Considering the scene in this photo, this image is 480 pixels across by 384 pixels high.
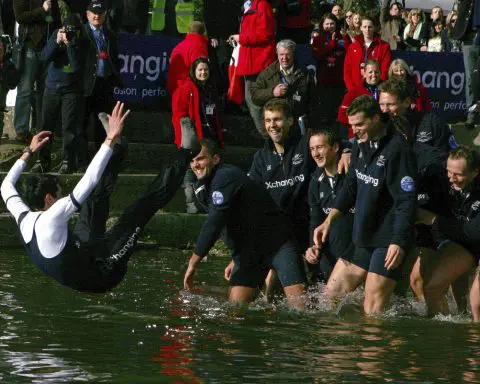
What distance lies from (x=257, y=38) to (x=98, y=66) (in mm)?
2102

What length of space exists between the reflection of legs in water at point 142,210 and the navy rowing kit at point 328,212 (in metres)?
1.24

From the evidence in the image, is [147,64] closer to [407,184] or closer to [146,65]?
[146,65]

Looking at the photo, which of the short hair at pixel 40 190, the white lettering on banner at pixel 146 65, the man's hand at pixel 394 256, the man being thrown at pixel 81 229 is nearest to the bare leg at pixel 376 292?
the man's hand at pixel 394 256

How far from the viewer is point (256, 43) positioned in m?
17.6

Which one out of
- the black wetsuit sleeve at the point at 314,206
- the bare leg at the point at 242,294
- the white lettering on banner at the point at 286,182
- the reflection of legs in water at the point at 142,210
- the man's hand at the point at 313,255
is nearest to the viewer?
the reflection of legs in water at the point at 142,210

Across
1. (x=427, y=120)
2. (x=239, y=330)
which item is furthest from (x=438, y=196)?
(x=239, y=330)

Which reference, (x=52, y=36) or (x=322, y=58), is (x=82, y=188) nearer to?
(x=52, y=36)

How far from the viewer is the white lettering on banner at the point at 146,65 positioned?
18.7 m

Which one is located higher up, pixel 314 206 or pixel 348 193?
pixel 348 193

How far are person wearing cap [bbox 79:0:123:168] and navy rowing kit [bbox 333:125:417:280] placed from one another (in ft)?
20.8

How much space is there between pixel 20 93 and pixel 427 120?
6.42 metres

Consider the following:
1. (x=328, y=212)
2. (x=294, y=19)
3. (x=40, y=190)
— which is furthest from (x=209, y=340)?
(x=294, y=19)

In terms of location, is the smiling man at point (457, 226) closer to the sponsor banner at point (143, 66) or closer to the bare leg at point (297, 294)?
the bare leg at point (297, 294)

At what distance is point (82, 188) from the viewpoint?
34.7 ft
